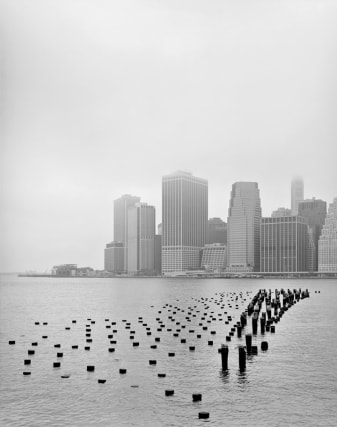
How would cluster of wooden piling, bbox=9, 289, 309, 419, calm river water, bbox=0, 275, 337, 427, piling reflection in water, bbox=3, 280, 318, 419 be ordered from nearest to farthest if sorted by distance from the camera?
calm river water, bbox=0, 275, 337, 427, piling reflection in water, bbox=3, 280, 318, 419, cluster of wooden piling, bbox=9, 289, 309, 419

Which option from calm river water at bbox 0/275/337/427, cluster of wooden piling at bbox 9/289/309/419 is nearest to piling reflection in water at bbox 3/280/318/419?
cluster of wooden piling at bbox 9/289/309/419

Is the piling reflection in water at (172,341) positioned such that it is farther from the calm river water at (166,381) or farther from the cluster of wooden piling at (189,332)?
the calm river water at (166,381)

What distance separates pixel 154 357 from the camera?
40.1 metres

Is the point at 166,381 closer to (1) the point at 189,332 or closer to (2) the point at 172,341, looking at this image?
(2) the point at 172,341

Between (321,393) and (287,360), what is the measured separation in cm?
924

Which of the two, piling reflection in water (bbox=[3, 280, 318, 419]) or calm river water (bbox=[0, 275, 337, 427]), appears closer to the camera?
calm river water (bbox=[0, 275, 337, 427])

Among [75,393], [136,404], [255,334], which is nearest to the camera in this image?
[136,404]

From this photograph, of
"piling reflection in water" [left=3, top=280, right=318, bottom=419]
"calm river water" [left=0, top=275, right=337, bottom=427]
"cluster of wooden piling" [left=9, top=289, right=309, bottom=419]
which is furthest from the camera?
"cluster of wooden piling" [left=9, top=289, right=309, bottom=419]

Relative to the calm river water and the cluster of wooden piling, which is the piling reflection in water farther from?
the calm river water

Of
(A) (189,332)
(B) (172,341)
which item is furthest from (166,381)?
(A) (189,332)

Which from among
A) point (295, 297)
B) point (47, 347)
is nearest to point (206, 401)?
point (47, 347)

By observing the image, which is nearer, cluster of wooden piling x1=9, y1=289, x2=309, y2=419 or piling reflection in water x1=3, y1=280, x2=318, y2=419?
piling reflection in water x1=3, y1=280, x2=318, y2=419

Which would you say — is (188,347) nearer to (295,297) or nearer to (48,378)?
(48,378)

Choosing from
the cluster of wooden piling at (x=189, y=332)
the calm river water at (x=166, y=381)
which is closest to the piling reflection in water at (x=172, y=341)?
the cluster of wooden piling at (x=189, y=332)
